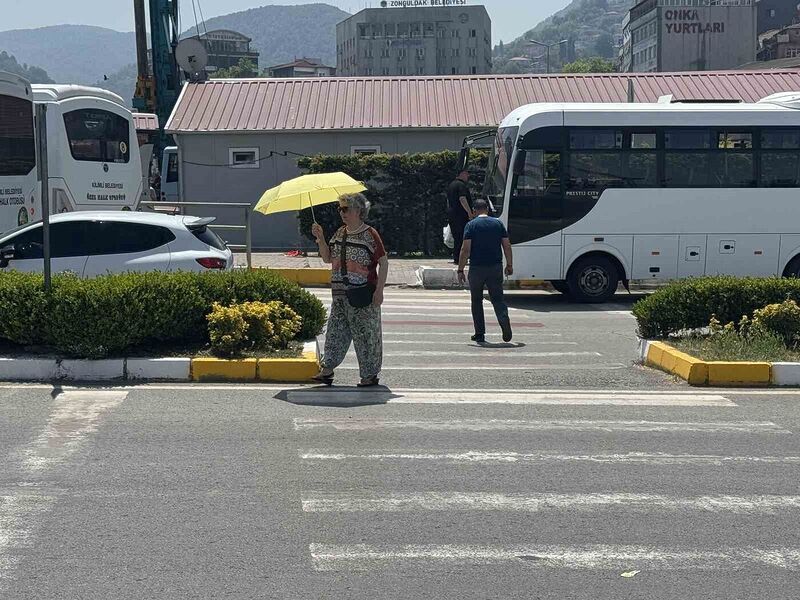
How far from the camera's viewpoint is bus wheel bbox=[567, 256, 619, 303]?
60.8 ft

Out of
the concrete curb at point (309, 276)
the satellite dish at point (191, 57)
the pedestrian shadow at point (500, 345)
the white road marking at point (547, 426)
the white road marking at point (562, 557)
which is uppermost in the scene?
the satellite dish at point (191, 57)

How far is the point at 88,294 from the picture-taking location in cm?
1021

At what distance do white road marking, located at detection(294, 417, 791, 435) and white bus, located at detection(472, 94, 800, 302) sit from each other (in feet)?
32.3

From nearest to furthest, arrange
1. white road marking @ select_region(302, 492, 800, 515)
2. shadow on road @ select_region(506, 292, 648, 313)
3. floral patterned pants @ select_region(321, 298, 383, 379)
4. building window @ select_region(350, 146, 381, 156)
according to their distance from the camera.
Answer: white road marking @ select_region(302, 492, 800, 515), floral patterned pants @ select_region(321, 298, 383, 379), shadow on road @ select_region(506, 292, 648, 313), building window @ select_region(350, 146, 381, 156)

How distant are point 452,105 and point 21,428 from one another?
75.4ft

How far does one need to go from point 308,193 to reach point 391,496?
4544mm

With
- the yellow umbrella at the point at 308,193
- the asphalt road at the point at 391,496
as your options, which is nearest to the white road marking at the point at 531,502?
the asphalt road at the point at 391,496

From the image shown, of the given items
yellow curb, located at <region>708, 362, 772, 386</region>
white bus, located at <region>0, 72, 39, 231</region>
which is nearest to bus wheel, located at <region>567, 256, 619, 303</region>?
yellow curb, located at <region>708, 362, 772, 386</region>

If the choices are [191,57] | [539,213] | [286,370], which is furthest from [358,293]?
[191,57]

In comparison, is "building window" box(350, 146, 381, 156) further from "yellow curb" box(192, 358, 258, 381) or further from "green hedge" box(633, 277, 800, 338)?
"yellow curb" box(192, 358, 258, 381)

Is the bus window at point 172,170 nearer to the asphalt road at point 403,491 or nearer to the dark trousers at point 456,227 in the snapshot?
the dark trousers at point 456,227

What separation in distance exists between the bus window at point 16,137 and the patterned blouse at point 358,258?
35.0 ft

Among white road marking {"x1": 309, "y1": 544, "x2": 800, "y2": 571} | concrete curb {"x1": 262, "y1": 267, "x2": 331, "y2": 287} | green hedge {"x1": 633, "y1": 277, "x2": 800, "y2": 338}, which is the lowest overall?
white road marking {"x1": 309, "y1": 544, "x2": 800, "y2": 571}

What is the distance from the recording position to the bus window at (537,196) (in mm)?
18484
